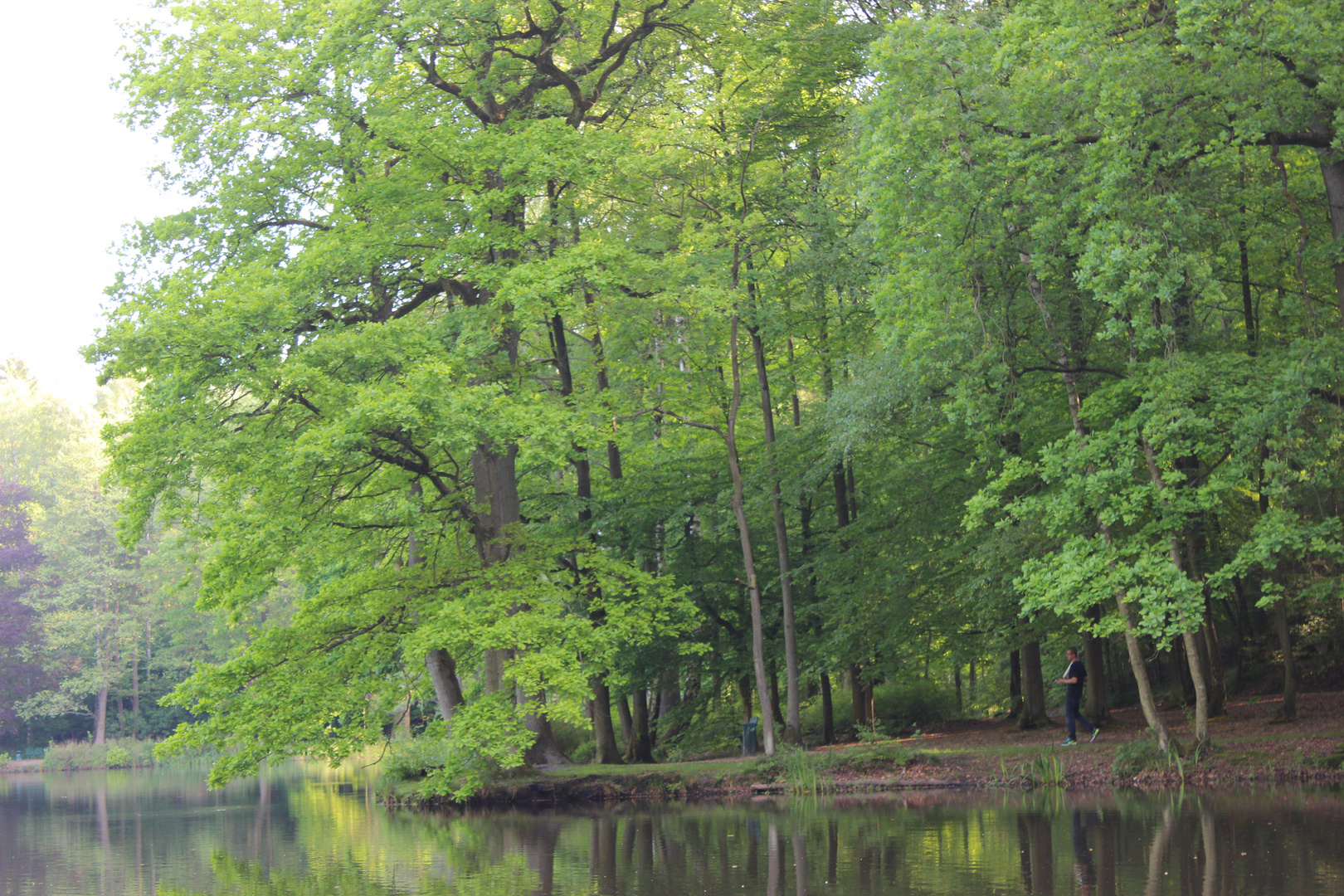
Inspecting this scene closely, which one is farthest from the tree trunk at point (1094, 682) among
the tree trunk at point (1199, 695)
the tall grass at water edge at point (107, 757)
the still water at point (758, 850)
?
the tall grass at water edge at point (107, 757)

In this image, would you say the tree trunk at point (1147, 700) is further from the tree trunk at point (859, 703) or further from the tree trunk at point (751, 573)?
the tree trunk at point (859, 703)

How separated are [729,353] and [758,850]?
1407 cm

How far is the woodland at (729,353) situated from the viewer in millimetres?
15734

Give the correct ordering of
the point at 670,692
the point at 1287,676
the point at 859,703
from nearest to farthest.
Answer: the point at 1287,676 < the point at 859,703 < the point at 670,692

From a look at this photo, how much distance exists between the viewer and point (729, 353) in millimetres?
25594

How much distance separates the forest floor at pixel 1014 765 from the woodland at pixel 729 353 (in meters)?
0.69

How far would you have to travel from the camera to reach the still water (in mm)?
9992

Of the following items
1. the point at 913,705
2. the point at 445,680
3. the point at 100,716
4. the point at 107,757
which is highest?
the point at 445,680

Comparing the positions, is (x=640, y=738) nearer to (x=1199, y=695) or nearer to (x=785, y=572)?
(x=785, y=572)

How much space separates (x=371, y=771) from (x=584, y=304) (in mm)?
21628

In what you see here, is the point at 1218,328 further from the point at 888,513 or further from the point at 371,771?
the point at 371,771

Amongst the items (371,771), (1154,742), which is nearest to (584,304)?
(1154,742)

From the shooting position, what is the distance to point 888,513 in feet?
75.3

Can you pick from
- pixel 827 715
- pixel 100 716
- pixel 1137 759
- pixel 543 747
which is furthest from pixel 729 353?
pixel 100 716
